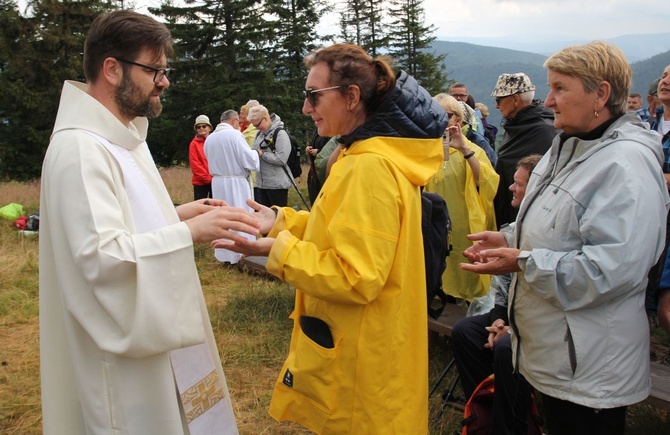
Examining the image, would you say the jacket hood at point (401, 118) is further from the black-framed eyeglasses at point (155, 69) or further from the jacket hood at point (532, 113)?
the jacket hood at point (532, 113)

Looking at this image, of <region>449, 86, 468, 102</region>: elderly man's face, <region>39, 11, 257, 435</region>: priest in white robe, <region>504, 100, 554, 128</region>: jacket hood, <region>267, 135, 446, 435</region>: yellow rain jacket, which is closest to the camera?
<region>39, 11, 257, 435</region>: priest in white robe

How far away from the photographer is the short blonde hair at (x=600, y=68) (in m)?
2.12

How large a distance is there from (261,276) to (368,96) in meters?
5.10

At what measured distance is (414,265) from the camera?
81.2 inches

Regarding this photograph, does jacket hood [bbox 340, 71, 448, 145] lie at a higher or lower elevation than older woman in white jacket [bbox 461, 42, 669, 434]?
higher

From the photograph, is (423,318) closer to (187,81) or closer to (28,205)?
(28,205)

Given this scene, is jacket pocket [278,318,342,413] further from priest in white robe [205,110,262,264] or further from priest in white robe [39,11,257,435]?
priest in white robe [205,110,262,264]

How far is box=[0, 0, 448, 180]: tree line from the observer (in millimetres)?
26141

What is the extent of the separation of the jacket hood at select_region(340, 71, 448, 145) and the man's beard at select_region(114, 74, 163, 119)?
75 centimetres

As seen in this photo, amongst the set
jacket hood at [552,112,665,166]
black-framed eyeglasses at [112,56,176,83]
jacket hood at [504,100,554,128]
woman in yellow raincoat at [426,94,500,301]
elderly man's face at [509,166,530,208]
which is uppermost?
black-framed eyeglasses at [112,56,176,83]

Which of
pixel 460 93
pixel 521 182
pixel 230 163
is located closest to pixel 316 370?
pixel 521 182

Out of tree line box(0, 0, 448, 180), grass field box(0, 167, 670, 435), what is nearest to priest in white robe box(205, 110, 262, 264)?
grass field box(0, 167, 670, 435)

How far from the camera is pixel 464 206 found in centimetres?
443

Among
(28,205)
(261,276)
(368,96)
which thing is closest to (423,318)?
(368,96)
